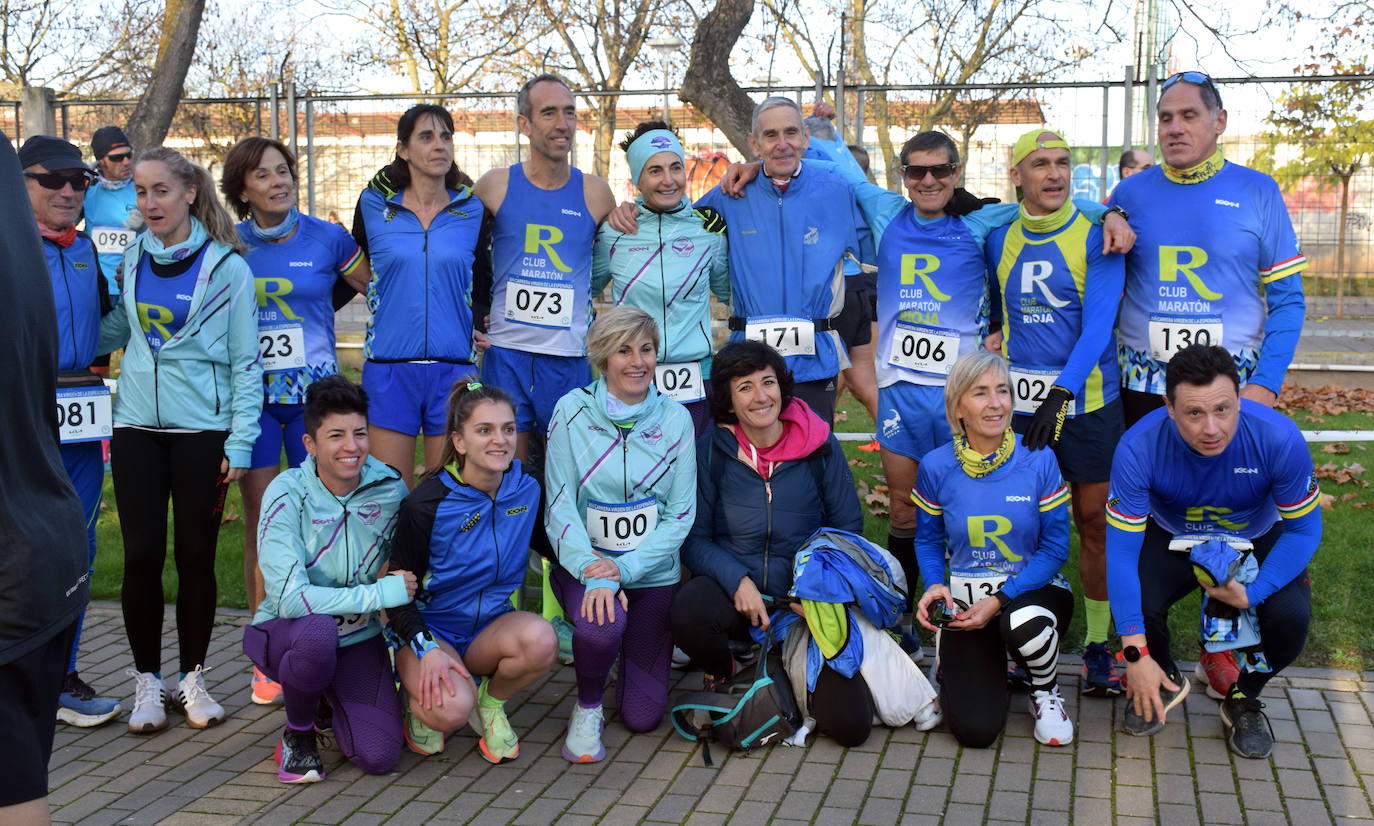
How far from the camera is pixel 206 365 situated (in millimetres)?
4465

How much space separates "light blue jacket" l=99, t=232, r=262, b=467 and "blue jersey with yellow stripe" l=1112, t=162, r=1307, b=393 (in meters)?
3.39

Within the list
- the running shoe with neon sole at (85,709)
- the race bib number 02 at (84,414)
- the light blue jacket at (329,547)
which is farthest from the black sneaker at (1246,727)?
the race bib number 02 at (84,414)

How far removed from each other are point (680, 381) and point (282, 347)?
160 centimetres

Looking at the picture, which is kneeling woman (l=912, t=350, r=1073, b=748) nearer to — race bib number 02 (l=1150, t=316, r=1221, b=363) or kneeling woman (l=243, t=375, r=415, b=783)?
race bib number 02 (l=1150, t=316, r=1221, b=363)

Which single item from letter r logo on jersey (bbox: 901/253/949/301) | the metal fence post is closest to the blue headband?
letter r logo on jersey (bbox: 901/253/949/301)

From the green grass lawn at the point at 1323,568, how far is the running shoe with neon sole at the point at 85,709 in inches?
49.8

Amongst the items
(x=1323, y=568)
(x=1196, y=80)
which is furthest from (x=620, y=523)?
(x=1323, y=568)

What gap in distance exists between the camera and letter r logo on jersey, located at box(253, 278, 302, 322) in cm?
480

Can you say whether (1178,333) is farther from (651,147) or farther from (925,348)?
(651,147)

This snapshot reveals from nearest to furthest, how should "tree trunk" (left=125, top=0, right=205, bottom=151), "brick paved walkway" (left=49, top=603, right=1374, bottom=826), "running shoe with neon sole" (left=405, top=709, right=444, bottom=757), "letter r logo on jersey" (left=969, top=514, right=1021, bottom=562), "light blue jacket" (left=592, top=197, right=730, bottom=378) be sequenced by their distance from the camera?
1. "brick paved walkway" (left=49, top=603, right=1374, bottom=826)
2. "running shoe with neon sole" (left=405, top=709, right=444, bottom=757)
3. "letter r logo on jersey" (left=969, top=514, right=1021, bottom=562)
4. "light blue jacket" (left=592, top=197, right=730, bottom=378)
5. "tree trunk" (left=125, top=0, right=205, bottom=151)

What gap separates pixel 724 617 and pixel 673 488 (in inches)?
20.0

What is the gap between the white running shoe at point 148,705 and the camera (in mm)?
4363

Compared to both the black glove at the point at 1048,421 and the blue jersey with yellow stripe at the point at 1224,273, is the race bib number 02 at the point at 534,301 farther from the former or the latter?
the blue jersey with yellow stripe at the point at 1224,273

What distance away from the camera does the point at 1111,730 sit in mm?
4199
